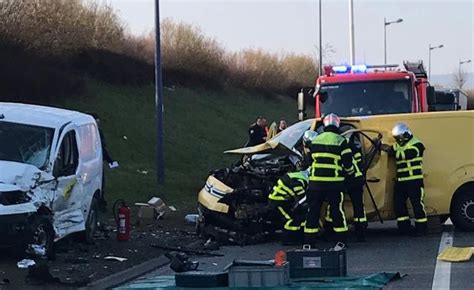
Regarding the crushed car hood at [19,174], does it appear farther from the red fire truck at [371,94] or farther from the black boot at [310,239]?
the red fire truck at [371,94]

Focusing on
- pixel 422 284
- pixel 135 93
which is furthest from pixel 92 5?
pixel 422 284

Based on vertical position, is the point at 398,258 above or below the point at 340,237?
below

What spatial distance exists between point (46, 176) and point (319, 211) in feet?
12.2

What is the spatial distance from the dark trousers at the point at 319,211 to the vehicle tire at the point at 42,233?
11.3 ft

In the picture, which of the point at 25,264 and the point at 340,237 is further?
the point at 340,237

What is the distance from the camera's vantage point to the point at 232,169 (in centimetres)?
1371

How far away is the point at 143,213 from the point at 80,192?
3.44 meters

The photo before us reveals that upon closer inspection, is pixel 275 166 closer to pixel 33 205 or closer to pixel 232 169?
pixel 232 169

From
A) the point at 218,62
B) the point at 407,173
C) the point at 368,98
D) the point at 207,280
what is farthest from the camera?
the point at 218,62

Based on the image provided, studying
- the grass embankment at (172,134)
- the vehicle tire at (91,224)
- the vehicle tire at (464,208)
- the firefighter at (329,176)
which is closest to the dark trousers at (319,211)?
the firefighter at (329,176)

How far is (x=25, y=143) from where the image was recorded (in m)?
11.8

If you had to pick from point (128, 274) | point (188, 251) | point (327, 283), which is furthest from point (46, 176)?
point (327, 283)

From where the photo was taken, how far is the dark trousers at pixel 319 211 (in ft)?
39.8

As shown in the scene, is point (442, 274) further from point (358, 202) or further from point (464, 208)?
point (464, 208)
